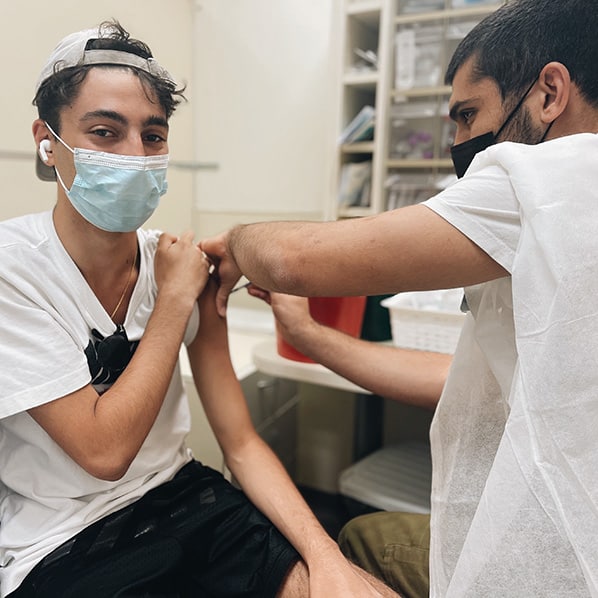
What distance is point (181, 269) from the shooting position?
1123 millimetres

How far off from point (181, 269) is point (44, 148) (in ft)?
1.16

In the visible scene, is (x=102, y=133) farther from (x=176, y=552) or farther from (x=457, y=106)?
(x=176, y=552)

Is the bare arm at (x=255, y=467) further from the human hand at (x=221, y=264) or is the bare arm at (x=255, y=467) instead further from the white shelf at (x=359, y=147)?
the white shelf at (x=359, y=147)

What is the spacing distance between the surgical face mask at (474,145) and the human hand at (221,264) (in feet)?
1.65

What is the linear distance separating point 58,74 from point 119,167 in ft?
0.71

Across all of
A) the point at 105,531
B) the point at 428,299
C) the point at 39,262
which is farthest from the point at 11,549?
the point at 428,299

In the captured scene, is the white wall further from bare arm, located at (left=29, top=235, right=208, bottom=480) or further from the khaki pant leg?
the khaki pant leg

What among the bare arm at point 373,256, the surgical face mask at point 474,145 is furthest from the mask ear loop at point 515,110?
the bare arm at point 373,256

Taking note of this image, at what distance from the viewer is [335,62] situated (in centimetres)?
199

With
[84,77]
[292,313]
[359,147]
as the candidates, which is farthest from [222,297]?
[359,147]

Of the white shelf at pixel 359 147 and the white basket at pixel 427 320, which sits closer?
the white basket at pixel 427 320

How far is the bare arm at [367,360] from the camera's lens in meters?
1.26

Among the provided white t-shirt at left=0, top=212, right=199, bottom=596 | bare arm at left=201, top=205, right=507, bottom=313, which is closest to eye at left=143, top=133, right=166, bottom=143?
white t-shirt at left=0, top=212, right=199, bottom=596

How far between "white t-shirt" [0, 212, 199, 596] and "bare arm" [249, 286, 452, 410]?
0.42 meters
